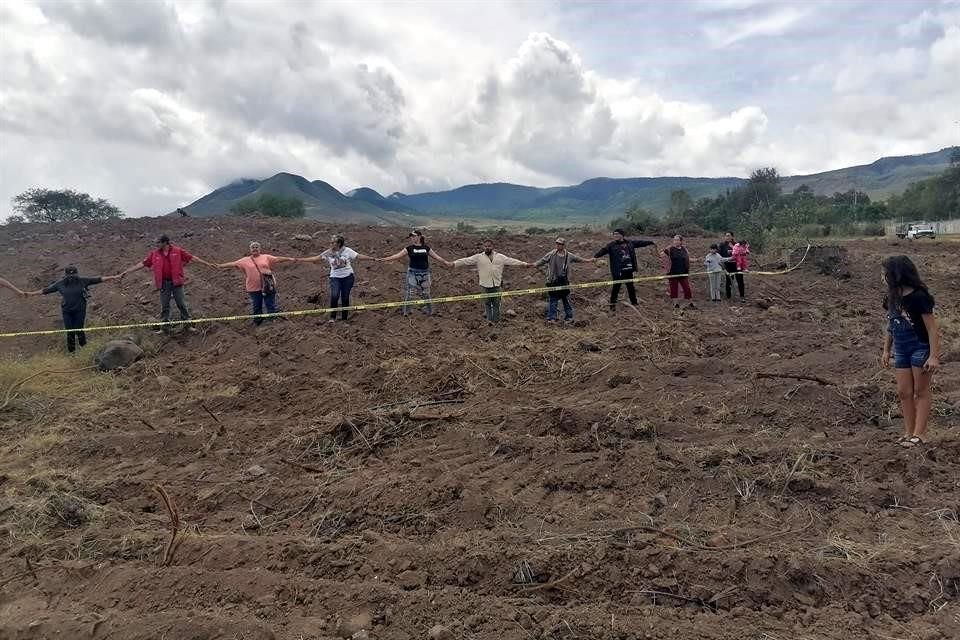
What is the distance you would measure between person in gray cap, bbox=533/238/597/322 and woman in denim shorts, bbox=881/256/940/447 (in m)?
5.63

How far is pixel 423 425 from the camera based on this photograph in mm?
6098

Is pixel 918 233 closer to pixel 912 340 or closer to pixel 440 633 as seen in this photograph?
pixel 912 340

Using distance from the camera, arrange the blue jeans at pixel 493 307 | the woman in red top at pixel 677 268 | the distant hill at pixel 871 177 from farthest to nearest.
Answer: the distant hill at pixel 871 177
the woman in red top at pixel 677 268
the blue jeans at pixel 493 307

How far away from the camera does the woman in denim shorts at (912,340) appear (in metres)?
5.03

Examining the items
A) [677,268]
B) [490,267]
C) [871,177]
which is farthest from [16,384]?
[871,177]

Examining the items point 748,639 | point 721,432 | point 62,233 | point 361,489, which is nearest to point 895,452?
point 721,432

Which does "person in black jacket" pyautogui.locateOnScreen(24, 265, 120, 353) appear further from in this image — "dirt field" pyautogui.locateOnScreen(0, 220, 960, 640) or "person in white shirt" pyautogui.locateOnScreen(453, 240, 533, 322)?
"person in white shirt" pyautogui.locateOnScreen(453, 240, 533, 322)

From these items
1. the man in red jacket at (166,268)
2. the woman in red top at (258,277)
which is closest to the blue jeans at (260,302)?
the woman in red top at (258,277)

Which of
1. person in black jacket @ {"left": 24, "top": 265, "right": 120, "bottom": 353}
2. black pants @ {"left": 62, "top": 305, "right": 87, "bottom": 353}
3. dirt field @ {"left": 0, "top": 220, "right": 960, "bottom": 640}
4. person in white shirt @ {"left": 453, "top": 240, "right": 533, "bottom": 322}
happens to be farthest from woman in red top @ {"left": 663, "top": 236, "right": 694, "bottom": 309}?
black pants @ {"left": 62, "top": 305, "right": 87, "bottom": 353}

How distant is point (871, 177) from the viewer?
179 metres

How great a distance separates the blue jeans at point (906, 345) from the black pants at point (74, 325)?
11102 mm

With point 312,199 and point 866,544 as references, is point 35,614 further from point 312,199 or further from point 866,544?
point 312,199

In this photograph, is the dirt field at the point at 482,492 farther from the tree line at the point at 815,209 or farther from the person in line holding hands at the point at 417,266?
the tree line at the point at 815,209

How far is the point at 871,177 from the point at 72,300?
8266 inches
